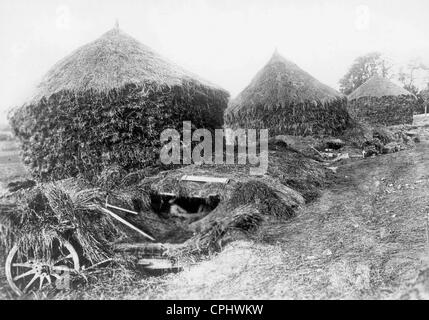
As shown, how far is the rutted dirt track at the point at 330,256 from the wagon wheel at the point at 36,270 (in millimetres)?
983

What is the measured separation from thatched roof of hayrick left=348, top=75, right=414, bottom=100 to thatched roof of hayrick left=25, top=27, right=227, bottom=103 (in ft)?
51.9

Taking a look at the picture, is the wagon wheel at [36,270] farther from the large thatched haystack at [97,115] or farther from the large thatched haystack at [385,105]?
the large thatched haystack at [385,105]

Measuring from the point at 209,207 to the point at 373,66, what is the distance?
40.8 meters

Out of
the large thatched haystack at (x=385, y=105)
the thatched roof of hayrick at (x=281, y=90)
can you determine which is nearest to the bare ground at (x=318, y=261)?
the thatched roof of hayrick at (x=281, y=90)

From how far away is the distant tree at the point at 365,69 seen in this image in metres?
38.7

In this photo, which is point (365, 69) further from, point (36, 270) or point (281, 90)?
point (36, 270)

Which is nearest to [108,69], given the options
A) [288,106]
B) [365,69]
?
[288,106]

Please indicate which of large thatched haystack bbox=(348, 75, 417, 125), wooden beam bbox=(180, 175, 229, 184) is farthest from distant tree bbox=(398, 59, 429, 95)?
wooden beam bbox=(180, 175, 229, 184)

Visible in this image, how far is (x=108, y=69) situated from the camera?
238 inches

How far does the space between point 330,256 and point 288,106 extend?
8521 mm

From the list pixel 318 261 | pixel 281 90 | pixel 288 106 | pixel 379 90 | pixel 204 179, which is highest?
pixel 379 90

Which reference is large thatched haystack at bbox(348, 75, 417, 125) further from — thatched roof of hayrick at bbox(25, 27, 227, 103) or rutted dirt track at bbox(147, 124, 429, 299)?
thatched roof of hayrick at bbox(25, 27, 227, 103)

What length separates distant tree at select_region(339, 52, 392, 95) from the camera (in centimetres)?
3869
